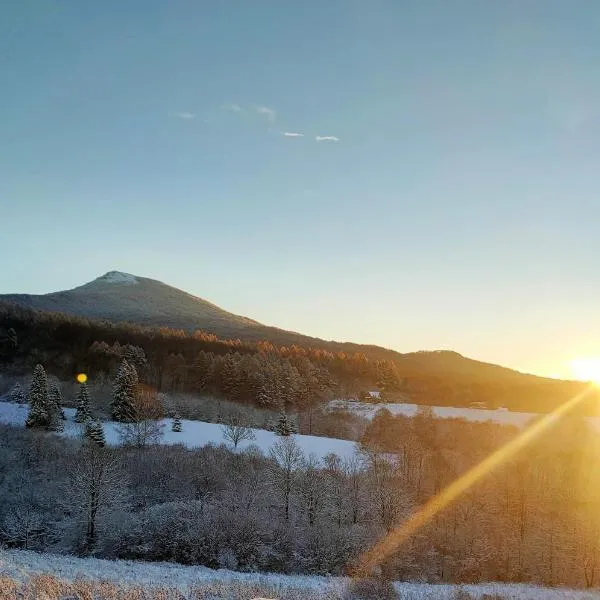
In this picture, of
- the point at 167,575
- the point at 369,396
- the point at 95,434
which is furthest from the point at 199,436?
the point at 369,396

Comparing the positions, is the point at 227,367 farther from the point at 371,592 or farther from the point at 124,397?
the point at 371,592

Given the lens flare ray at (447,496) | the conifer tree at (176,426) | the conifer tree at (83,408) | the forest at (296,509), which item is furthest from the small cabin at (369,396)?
the conifer tree at (83,408)

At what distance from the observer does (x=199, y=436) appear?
7706 centimetres

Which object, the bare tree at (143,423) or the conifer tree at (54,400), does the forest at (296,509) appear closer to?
the bare tree at (143,423)

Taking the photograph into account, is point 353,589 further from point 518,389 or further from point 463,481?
point 518,389

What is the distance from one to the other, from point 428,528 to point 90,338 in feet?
327

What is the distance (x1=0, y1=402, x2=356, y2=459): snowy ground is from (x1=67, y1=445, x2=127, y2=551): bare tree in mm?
24061

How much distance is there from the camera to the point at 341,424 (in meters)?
97.4

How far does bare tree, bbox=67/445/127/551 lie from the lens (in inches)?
1631

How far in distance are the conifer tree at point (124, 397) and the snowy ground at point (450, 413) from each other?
43108 mm

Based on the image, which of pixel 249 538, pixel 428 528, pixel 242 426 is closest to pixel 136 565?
pixel 249 538

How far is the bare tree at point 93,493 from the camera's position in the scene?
41.4 meters

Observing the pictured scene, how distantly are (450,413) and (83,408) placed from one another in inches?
2881

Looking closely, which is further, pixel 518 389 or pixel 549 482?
pixel 518 389
